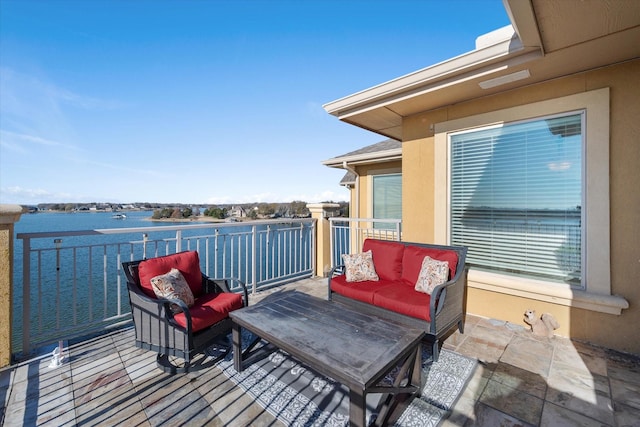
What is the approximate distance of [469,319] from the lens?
3.45 meters

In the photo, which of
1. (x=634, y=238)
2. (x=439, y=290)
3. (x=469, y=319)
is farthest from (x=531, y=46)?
(x=469, y=319)

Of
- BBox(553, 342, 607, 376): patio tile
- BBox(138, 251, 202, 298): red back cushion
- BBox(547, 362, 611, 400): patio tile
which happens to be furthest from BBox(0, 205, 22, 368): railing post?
BBox(553, 342, 607, 376): patio tile

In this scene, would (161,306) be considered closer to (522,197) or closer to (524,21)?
(524,21)

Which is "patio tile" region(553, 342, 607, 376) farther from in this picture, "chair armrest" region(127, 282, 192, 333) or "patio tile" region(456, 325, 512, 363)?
"chair armrest" region(127, 282, 192, 333)

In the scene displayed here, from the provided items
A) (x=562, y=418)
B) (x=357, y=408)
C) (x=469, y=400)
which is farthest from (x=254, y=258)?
(x=562, y=418)

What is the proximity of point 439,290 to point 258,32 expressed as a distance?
7.11 m

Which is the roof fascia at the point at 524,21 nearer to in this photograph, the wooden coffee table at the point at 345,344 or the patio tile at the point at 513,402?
the wooden coffee table at the point at 345,344

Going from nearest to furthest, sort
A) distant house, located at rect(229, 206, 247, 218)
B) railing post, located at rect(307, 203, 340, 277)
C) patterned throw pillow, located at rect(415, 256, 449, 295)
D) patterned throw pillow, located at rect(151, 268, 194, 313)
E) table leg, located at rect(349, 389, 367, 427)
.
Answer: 1. table leg, located at rect(349, 389, 367, 427)
2. patterned throw pillow, located at rect(151, 268, 194, 313)
3. patterned throw pillow, located at rect(415, 256, 449, 295)
4. railing post, located at rect(307, 203, 340, 277)
5. distant house, located at rect(229, 206, 247, 218)

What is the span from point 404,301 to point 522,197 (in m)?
2.10

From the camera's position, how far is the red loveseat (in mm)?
2492

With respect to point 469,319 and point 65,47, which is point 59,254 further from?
point 65,47

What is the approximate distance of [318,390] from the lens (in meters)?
2.03

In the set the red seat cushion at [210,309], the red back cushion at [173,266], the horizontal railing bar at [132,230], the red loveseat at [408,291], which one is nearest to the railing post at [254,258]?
the horizontal railing bar at [132,230]

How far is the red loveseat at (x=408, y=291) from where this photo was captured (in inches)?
98.1
